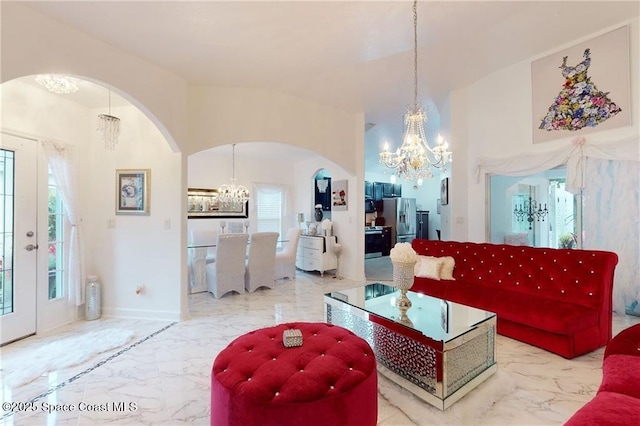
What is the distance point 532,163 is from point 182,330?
448cm

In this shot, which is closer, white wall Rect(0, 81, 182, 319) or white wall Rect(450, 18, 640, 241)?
white wall Rect(0, 81, 182, 319)

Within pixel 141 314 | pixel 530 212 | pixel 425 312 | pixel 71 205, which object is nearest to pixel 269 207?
pixel 141 314

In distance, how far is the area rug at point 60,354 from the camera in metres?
2.29

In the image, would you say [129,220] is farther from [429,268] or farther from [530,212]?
[530,212]

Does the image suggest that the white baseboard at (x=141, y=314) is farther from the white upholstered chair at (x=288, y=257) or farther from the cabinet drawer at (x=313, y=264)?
the cabinet drawer at (x=313, y=264)

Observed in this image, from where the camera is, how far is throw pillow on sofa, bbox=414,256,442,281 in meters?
3.47

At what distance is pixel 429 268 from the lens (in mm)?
3521

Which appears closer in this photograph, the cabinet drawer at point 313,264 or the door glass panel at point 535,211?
the door glass panel at point 535,211

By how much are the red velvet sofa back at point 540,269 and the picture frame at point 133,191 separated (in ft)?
11.8

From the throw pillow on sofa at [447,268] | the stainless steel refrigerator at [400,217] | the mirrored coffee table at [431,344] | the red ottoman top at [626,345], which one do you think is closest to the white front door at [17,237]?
the mirrored coffee table at [431,344]

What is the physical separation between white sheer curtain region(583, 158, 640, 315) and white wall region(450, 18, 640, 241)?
35 cm

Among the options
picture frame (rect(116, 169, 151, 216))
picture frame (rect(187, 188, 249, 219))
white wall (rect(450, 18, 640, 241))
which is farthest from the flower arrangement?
picture frame (rect(187, 188, 249, 219))

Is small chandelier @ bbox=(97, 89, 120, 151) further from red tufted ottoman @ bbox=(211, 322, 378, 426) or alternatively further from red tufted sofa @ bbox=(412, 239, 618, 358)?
red tufted sofa @ bbox=(412, 239, 618, 358)

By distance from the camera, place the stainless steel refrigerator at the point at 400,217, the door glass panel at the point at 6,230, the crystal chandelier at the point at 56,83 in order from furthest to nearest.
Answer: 1. the stainless steel refrigerator at the point at 400,217
2. the door glass panel at the point at 6,230
3. the crystal chandelier at the point at 56,83
